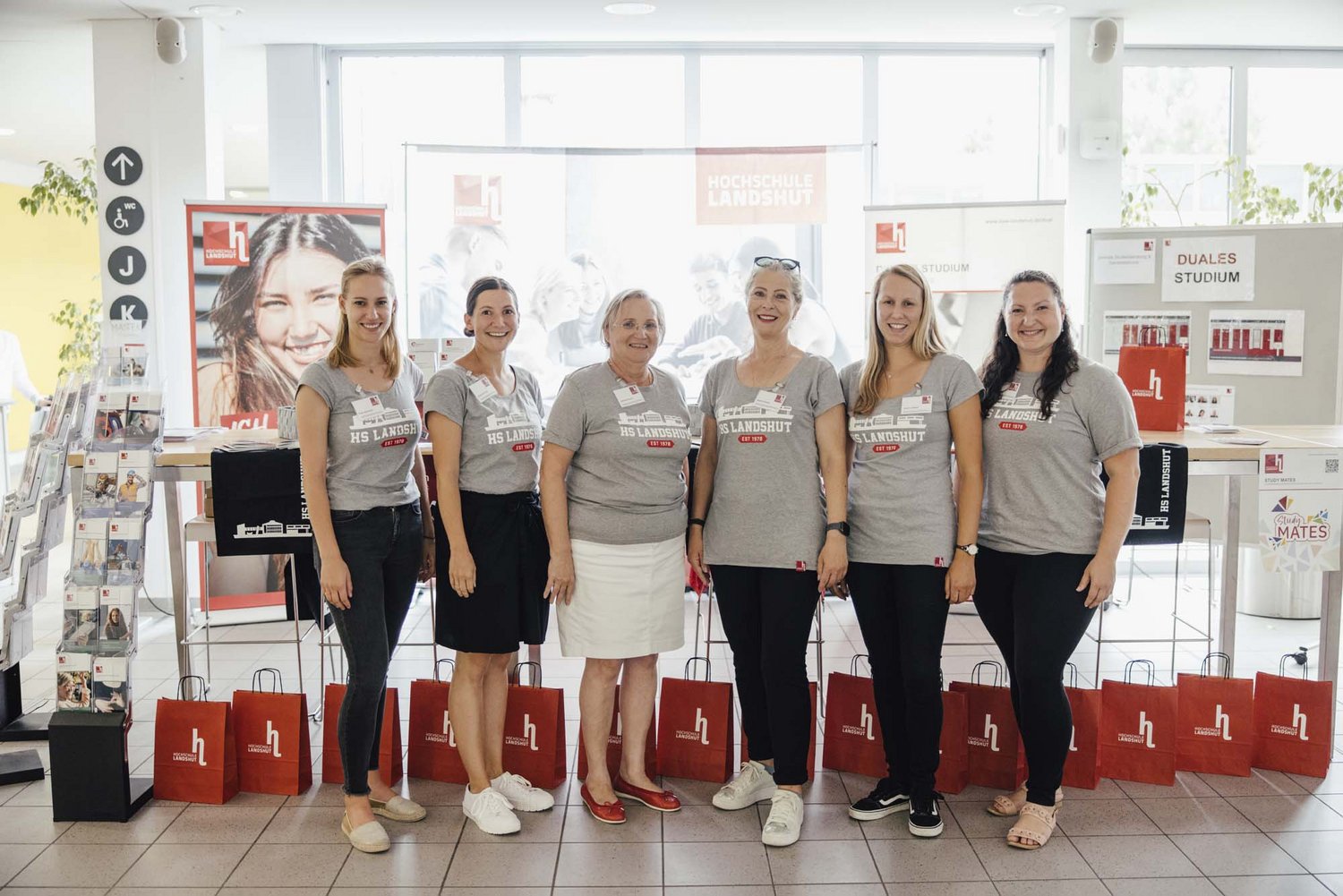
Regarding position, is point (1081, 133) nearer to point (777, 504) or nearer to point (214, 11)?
point (777, 504)

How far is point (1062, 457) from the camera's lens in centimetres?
261

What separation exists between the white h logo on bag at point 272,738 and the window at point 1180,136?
549 cm

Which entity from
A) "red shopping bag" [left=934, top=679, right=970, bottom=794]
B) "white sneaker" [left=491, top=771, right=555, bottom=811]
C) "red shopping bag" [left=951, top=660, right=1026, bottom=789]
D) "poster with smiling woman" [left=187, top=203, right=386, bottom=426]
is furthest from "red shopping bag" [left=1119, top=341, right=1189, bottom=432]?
"poster with smiling woman" [left=187, top=203, right=386, bottom=426]

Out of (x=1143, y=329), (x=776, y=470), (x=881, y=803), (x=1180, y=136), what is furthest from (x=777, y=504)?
(x=1180, y=136)

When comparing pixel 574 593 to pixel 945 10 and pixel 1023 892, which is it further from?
pixel 945 10

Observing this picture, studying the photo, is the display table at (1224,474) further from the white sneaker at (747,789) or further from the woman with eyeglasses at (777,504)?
the white sneaker at (747,789)

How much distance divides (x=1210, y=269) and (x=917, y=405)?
317 centimetres

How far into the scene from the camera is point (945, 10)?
548cm

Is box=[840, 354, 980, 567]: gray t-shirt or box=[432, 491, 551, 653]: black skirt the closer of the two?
box=[840, 354, 980, 567]: gray t-shirt

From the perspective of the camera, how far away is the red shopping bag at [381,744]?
305cm

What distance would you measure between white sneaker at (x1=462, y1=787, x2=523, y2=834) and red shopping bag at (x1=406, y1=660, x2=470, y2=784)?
0.83 ft

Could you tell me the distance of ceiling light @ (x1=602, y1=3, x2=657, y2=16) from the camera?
5327 mm

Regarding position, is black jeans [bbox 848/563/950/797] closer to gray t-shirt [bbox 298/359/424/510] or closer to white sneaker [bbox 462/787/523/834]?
white sneaker [bbox 462/787/523/834]

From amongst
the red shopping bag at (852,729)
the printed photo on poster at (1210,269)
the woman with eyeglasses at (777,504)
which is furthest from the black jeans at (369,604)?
the printed photo on poster at (1210,269)
